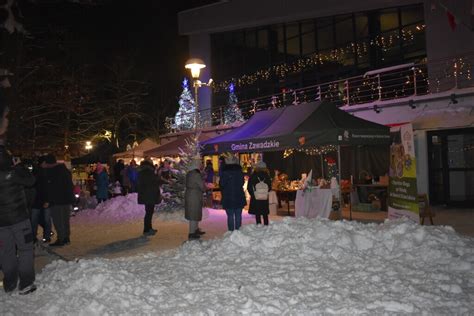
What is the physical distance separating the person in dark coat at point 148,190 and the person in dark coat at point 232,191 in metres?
1.88

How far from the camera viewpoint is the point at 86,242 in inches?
414

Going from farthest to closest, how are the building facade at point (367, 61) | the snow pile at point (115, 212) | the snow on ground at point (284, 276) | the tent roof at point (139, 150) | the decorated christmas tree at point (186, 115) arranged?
the decorated christmas tree at point (186, 115), the tent roof at point (139, 150), the building facade at point (367, 61), the snow pile at point (115, 212), the snow on ground at point (284, 276)

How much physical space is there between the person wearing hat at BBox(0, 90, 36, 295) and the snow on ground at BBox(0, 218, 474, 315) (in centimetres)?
25

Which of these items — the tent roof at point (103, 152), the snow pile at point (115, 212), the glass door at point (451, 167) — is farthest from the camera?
the tent roof at point (103, 152)

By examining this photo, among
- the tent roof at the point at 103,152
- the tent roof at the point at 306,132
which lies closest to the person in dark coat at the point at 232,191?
the tent roof at the point at 306,132

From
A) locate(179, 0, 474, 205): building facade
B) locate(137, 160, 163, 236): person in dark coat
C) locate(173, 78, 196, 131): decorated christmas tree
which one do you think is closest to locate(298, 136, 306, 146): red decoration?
locate(137, 160, 163, 236): person in dark coat

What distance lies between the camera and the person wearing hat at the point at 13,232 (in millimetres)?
6141

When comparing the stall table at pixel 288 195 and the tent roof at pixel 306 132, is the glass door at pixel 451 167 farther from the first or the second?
the stall table at pixel 288 195

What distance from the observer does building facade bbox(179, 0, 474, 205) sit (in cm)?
1466

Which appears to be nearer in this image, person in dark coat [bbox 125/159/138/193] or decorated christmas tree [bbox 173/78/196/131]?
person in dark coat [bbox 125/159/138/193]

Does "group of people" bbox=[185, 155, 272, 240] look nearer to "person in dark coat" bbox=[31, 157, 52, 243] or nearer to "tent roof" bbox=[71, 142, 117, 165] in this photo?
"person in dark coat" bbox=[31, 157, 52, 243]

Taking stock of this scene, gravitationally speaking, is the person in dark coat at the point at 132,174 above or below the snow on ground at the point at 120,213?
above

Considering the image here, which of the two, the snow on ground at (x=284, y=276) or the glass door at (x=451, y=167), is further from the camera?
the glass door at (x=451, y=167)

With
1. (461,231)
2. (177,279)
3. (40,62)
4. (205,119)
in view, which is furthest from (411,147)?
(205,119)
